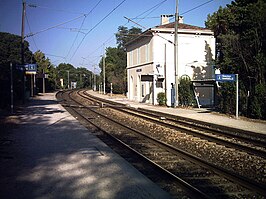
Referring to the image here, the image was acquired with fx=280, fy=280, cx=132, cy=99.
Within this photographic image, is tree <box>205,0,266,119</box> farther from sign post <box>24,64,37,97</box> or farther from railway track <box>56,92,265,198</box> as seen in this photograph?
sign post <box>24,64,37,97</box>

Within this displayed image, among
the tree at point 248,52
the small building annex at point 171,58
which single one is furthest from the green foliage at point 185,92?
the tree at point 248,52

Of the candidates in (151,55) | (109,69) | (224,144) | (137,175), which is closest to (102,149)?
(137,175)

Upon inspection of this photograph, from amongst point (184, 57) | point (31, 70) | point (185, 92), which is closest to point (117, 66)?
point (184, 57)

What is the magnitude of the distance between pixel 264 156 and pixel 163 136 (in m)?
4.44

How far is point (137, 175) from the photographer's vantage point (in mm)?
6336

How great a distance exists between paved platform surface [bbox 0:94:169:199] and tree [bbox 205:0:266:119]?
11.5m

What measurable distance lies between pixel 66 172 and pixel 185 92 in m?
21.5

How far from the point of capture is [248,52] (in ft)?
60.7

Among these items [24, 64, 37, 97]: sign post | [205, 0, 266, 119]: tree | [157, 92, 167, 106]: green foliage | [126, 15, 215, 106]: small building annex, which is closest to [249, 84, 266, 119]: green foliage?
[205, 0, 266, 119]: tree

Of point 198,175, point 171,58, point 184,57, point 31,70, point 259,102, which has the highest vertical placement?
point 184,57

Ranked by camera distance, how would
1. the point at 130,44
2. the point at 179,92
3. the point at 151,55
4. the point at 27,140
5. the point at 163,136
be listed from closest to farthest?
the point at 27,140
the point at 163,136
the point at 179,92
the point at 151,55
the point at 130,44

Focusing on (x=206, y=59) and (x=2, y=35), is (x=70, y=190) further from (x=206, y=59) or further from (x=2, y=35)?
(x=2, y=35)

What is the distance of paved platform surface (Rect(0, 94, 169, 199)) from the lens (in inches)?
208

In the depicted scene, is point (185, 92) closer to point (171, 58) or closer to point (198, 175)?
point (171, 58)
